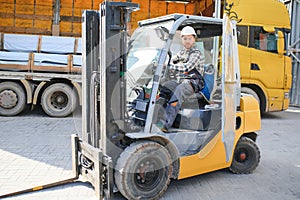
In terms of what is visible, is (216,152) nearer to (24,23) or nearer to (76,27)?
(76,27)

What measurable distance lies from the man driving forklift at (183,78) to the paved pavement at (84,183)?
95cm

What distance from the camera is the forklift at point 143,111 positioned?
3.42 meters

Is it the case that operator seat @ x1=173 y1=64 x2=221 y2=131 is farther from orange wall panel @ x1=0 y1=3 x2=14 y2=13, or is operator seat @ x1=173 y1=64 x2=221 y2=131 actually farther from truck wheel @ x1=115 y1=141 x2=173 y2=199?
orange wall panel @ x1=0 y1=3 x2=14 y2=13

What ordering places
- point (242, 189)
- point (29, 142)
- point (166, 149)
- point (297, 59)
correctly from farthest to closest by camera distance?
1. point (297, 59)
2. point (29, 142)
3. point (242, 189)
4. point (166, 149)

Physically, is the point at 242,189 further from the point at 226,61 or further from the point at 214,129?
the point at 226,61

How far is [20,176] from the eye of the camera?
4.32m

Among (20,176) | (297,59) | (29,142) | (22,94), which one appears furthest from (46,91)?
(297,59)

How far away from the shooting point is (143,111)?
12.2 feet

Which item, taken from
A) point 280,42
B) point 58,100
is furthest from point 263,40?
point 58,100

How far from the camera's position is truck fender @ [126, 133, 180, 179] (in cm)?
342

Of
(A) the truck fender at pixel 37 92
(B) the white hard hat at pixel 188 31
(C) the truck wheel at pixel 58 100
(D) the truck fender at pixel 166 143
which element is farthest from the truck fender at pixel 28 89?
(D) the truck fender at pixel 166 143

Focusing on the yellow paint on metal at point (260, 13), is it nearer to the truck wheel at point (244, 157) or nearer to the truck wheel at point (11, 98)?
the truck wheel at point (244, 157)

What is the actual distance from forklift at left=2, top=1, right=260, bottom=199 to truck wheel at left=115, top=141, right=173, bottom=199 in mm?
10

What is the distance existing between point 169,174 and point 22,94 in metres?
6.40
